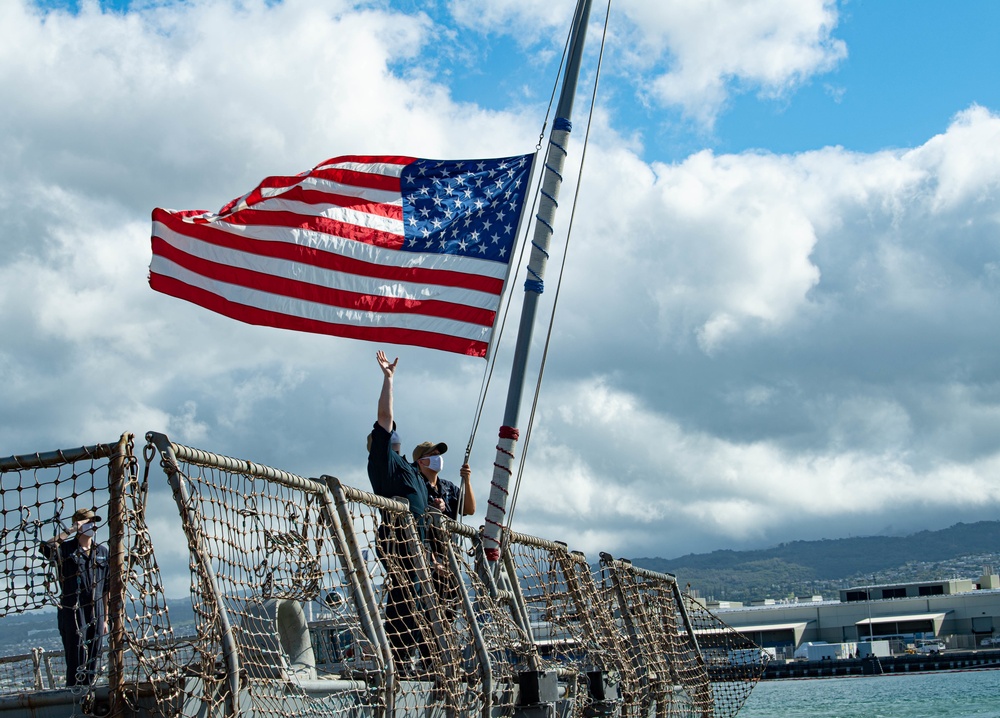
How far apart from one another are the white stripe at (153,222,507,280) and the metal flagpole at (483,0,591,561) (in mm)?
442

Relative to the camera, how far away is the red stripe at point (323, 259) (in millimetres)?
9859

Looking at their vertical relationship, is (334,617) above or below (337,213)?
below

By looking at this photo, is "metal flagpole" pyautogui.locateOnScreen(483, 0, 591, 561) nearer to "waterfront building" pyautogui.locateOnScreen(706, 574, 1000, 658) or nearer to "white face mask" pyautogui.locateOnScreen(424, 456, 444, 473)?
"white face mask" pyautogui.locateOnScreen(424, 456, 444, 473)

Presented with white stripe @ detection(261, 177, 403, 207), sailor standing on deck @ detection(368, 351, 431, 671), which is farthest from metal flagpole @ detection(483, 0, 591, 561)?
white stripe @ detection(261, 177, 403, 207)

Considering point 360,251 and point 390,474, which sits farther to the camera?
point 360,251

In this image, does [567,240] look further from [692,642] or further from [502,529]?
[692,642]

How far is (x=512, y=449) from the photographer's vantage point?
9.95 m

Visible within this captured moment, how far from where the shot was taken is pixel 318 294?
396 inches

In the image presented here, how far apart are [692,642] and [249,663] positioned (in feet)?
37.5

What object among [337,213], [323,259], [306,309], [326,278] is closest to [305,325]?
[306,309]

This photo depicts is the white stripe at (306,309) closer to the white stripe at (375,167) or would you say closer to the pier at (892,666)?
the white stripe at (375,167)

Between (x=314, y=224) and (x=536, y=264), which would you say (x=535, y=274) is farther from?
(x=314, y=224)

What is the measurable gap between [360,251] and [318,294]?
549 mm

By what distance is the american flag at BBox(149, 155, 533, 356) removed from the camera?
9898 mm
